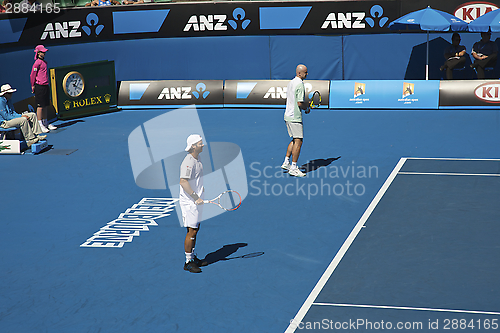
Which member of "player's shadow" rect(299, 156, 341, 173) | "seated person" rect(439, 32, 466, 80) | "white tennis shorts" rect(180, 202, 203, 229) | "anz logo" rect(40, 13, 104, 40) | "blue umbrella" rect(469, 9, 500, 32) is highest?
"anz logo" rect(40, 13, 104, 40)

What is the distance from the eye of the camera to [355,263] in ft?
28.0

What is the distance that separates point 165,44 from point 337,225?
46.7 ft

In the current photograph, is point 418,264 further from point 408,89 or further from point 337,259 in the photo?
point 408,89

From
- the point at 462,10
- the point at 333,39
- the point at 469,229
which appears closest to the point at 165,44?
the point at 333,39

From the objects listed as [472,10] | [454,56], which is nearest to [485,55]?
[454,56]

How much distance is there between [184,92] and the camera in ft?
69.3

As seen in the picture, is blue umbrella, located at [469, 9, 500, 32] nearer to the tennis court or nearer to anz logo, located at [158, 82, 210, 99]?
the tennis court

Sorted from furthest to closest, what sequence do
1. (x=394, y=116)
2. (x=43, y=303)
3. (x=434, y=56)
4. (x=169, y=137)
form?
(x=434, y=56), (x=394, y=116), (x=169, y=137), (x=43, y=303)

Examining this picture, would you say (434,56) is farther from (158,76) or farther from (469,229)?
(469,229)

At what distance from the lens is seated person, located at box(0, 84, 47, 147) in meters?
15.1

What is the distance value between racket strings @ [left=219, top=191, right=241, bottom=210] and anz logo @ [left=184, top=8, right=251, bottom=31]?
38.2ft

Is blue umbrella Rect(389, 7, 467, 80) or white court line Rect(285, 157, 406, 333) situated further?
blue umbrella Rect(389, 7, 467, 80)

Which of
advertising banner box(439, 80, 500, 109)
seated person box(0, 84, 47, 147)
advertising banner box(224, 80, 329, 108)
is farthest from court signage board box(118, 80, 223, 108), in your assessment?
advertising banner box(439, 80, 500, 109)

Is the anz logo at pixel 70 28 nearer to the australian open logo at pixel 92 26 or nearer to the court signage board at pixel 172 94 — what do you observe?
the australian open logo at pixel 92 26
